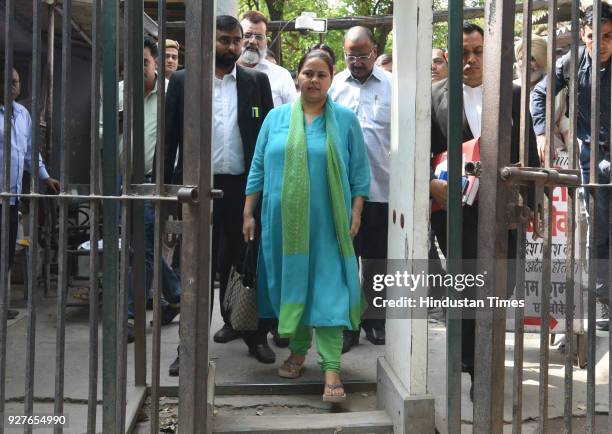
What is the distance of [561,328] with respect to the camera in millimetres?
4785

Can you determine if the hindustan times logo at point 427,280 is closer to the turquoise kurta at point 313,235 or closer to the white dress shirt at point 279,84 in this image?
the turquoise kurta at point 313,235

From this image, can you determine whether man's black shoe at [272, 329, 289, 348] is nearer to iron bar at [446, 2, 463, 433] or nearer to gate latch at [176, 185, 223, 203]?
iron bar at [446, 2, 463, 433]

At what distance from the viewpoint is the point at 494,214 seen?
107 inches

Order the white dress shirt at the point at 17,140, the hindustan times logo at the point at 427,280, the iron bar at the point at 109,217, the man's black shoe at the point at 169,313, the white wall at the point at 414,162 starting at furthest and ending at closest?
the man's black shoe at the point at 169,313 → the white dress shirt at the point at 17,140 → the white wall at the point at 414,162 → the hindustan times logo at the point at 427,280 → the iron bar at the point at 109,217

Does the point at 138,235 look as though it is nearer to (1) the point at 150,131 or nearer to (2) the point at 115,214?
(2) the point at 115,214

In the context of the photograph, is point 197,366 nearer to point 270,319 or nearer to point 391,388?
point 391,388

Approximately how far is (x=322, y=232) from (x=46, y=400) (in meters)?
1.75

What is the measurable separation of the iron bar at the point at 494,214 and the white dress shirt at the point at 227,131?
2.21m

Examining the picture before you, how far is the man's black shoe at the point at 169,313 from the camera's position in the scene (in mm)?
5666

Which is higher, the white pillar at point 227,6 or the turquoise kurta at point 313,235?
the white pillar at point 227,6

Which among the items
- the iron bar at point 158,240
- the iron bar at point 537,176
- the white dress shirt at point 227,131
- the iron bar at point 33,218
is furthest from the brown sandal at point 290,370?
the iron bar at point 537,176

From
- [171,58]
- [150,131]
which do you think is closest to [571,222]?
[150,131]

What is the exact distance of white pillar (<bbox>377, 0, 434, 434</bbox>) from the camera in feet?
10.9

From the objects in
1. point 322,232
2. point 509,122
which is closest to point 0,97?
point 322,232
